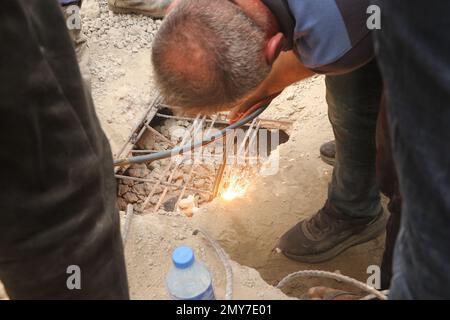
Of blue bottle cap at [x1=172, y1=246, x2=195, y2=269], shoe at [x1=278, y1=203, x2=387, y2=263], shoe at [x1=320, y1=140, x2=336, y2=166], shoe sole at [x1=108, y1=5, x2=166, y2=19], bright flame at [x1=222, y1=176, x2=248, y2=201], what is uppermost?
shoe sole at [x1=108, y1=5, x2=166, y2=19]

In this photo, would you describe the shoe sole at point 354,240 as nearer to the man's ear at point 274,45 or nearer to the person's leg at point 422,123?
the man's ear at point 274,45

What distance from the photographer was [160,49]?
1815 mm

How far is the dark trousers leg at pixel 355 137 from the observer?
6.83ft

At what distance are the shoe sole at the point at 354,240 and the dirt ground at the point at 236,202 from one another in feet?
0.16

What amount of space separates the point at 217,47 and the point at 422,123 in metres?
1.13

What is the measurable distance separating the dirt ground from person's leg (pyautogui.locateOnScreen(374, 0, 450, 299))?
118cm

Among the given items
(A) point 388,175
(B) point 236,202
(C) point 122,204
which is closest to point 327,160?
(B) point 236,202

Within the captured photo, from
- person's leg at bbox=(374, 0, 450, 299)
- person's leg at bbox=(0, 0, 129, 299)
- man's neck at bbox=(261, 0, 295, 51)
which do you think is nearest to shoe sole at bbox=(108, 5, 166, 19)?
man's neck at bbox=(261, 0, 295, 51)

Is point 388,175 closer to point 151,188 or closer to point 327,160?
point 327,160

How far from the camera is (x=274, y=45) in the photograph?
1.75 metres

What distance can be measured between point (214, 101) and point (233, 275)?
69 cm

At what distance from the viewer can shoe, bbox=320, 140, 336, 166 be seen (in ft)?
9.75

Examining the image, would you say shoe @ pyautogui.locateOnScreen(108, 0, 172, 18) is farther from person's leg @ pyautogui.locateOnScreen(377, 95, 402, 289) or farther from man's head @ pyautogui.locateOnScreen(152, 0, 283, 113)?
person's leg @ pyautogui.locateOnScreen(377, 95, 402, 289)
